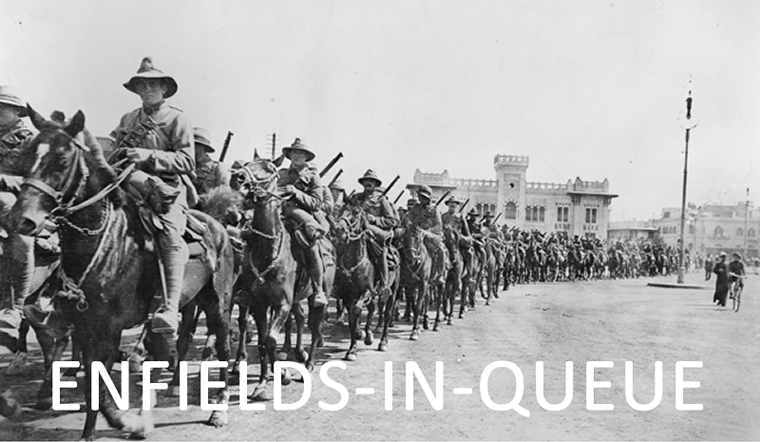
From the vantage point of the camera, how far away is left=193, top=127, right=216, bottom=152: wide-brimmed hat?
794cm

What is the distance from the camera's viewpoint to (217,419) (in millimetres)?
5609

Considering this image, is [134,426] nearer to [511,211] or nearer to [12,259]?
[12,259]

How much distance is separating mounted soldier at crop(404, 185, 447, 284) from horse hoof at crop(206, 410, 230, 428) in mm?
6225

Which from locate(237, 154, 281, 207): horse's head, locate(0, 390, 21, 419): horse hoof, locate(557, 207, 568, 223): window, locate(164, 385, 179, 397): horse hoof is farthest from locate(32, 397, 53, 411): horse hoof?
locate(557, 207, 568, 223): window

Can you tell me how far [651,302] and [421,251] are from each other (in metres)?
12.2

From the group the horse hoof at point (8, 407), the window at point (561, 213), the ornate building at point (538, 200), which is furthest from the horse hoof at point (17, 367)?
the window at point (561, 213)

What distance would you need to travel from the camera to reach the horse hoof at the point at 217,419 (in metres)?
5.59

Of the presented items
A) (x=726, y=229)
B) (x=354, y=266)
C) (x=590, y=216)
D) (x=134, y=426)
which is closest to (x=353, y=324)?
(x=354, y=266)

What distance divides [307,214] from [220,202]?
1.08 m

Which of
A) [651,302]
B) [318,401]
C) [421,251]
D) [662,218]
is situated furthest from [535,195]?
[318,401]

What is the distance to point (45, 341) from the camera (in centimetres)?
634

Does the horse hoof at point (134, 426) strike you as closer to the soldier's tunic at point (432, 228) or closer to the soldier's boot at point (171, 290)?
the soldier's boot at point (171, 290)

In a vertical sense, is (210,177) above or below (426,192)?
below

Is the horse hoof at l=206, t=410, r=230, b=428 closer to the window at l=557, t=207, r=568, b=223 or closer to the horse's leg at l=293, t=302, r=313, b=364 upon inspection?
the horse's leg at l=293, t=302, r=313, b=364
